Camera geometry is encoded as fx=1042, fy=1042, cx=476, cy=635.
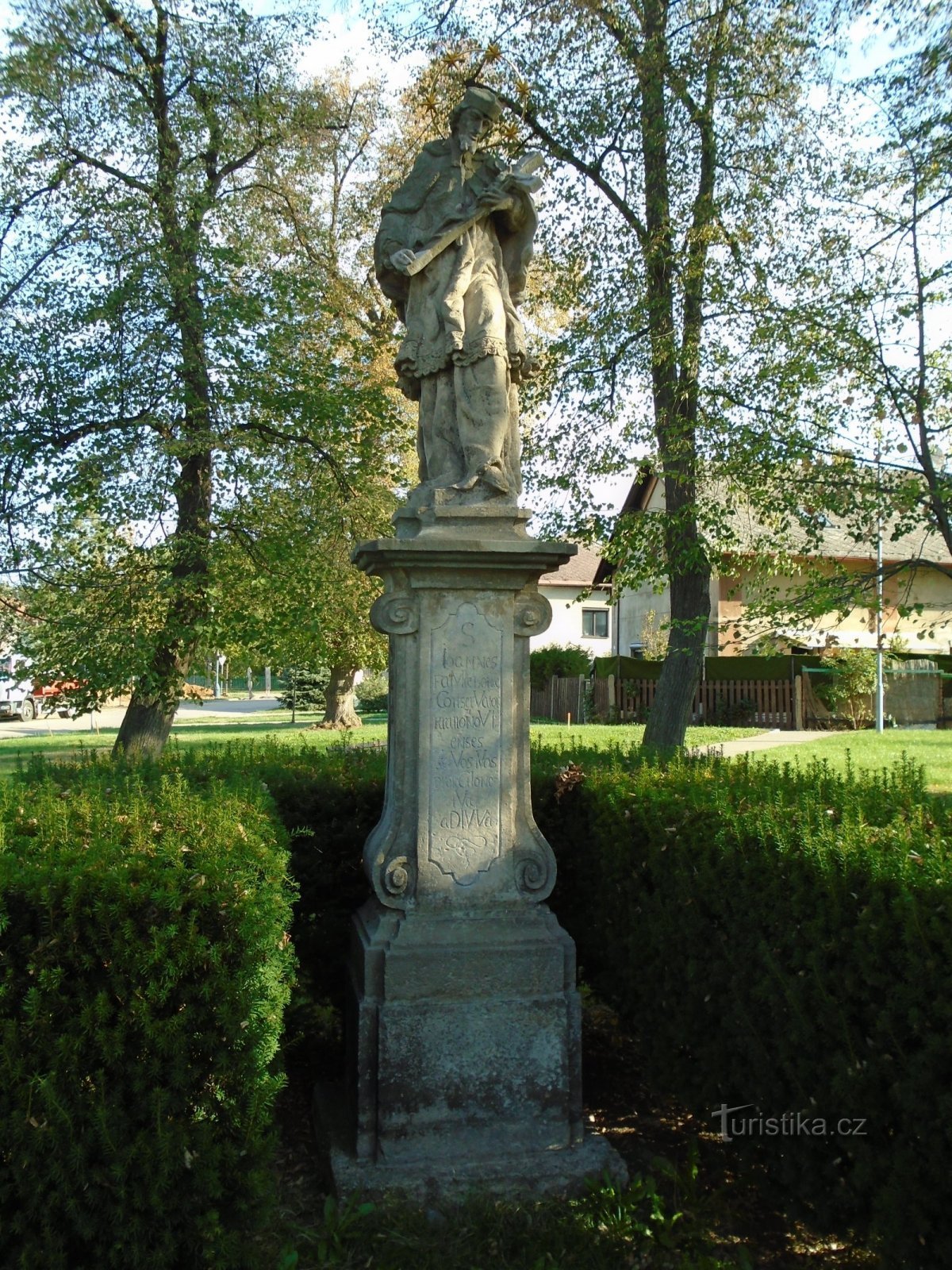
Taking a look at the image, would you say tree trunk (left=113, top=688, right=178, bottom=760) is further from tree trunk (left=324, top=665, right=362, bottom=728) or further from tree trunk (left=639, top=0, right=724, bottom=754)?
tree trunk (left=324, top=665, right=362, bottom=728)

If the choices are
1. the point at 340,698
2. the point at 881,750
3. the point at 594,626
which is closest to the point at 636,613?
the point at 594,626

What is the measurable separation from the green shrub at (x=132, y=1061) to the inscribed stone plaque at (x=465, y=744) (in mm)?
1257

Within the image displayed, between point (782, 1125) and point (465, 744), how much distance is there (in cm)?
187

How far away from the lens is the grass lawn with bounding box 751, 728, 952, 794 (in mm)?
13070

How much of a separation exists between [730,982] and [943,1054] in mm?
1106

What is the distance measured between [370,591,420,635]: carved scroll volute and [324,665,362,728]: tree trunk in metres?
22.6

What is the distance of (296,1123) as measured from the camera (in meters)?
4.79

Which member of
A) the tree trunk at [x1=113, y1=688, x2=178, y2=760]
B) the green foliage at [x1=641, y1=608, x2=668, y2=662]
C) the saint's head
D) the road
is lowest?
the road

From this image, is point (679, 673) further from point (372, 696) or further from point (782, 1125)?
point (372, 696)

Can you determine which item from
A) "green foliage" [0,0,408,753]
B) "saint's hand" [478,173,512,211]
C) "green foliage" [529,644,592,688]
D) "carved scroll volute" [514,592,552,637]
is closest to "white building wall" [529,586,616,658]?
"green foliage" [529,644,592,688]

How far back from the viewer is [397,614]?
175 inches

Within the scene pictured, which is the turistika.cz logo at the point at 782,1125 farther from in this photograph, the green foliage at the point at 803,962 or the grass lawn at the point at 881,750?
the grass lawn at the point at 881,750

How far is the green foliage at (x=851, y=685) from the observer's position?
2466 cm

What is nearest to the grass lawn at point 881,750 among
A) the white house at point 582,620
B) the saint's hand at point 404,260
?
the saint's hand at point 404,260
